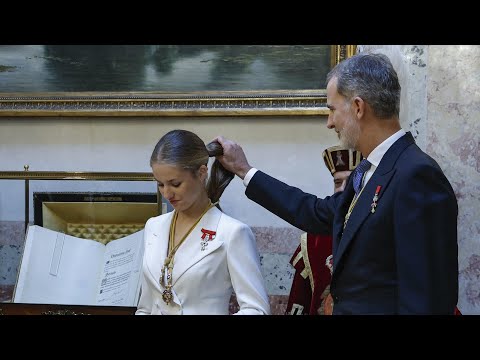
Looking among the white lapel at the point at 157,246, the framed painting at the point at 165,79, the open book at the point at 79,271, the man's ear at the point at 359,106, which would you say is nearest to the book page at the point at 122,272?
the open book at the point at 79,271

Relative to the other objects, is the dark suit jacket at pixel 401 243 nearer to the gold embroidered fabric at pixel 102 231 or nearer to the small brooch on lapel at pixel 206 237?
the small brooch on lapel at pixel 206 237

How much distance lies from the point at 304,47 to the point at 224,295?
233cm

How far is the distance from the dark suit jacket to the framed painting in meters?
2.12

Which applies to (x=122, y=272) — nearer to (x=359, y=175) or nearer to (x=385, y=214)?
(x=359, y=175)

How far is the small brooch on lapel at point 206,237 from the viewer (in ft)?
9.07

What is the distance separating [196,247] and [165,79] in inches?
87.3

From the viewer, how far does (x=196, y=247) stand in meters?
2.78

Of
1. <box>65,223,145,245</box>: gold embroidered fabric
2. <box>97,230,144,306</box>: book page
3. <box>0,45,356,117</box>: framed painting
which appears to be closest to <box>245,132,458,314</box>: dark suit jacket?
<box>97,230,144,306</box>: book page

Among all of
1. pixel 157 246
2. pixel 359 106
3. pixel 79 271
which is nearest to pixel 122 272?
pixel 79 271

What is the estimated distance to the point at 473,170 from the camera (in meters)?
4.08

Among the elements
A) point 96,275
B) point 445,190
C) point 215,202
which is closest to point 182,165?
point 215,202

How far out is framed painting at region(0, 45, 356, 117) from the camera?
15.3 feet
